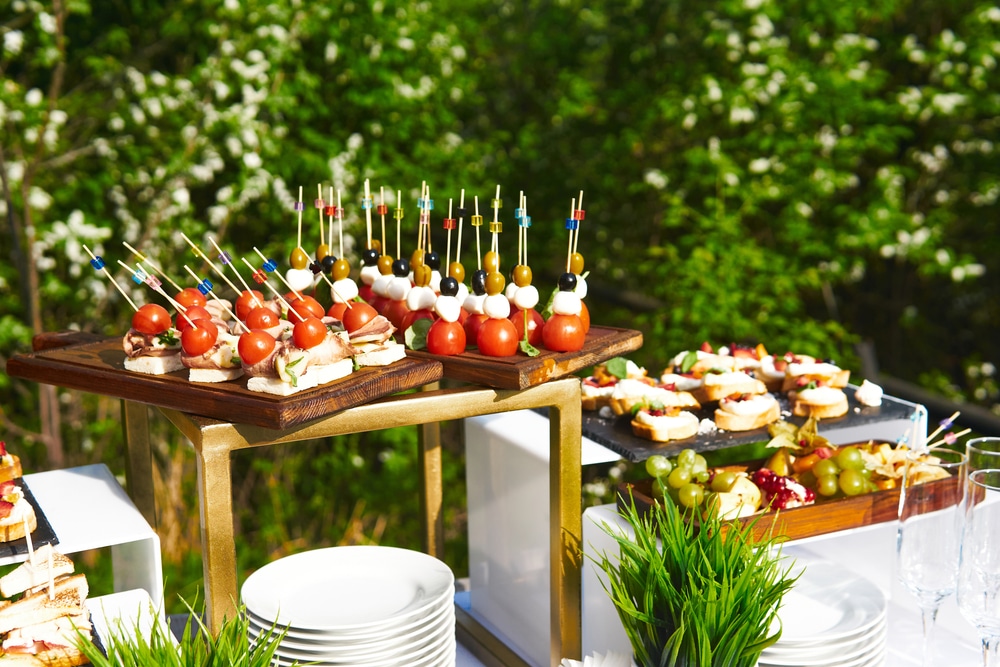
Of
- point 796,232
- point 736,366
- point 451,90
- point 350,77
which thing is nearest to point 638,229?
point 796,232

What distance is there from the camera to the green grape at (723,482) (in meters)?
2.07

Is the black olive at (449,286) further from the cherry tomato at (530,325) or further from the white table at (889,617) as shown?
the white table at (889,617)

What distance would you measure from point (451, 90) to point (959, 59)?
2.72 m

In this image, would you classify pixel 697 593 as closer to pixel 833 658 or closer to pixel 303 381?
pixel 833 658

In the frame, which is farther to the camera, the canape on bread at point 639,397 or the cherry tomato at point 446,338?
the canape on bread at point 639,397

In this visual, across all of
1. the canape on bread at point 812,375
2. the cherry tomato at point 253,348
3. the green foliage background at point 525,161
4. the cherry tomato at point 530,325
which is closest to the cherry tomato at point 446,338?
the cherry tomato at point 530,325

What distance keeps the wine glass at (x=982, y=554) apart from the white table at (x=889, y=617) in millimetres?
255

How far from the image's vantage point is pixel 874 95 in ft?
19.5

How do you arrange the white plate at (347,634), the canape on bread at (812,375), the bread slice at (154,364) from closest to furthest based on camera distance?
1. the white plate at (347,634)
2. the bread slice at (154,364)
3. the canape on bread at (812,375)

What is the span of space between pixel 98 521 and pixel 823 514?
1.36 meters

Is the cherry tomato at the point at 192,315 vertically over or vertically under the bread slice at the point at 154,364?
over

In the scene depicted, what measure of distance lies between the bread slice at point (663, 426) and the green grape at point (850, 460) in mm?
330

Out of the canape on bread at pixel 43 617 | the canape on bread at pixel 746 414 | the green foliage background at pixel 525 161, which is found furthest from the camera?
the green foliage background at pixel 525 161

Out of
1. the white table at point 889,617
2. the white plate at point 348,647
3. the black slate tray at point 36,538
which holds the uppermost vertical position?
the black slate tray at point 36,538
